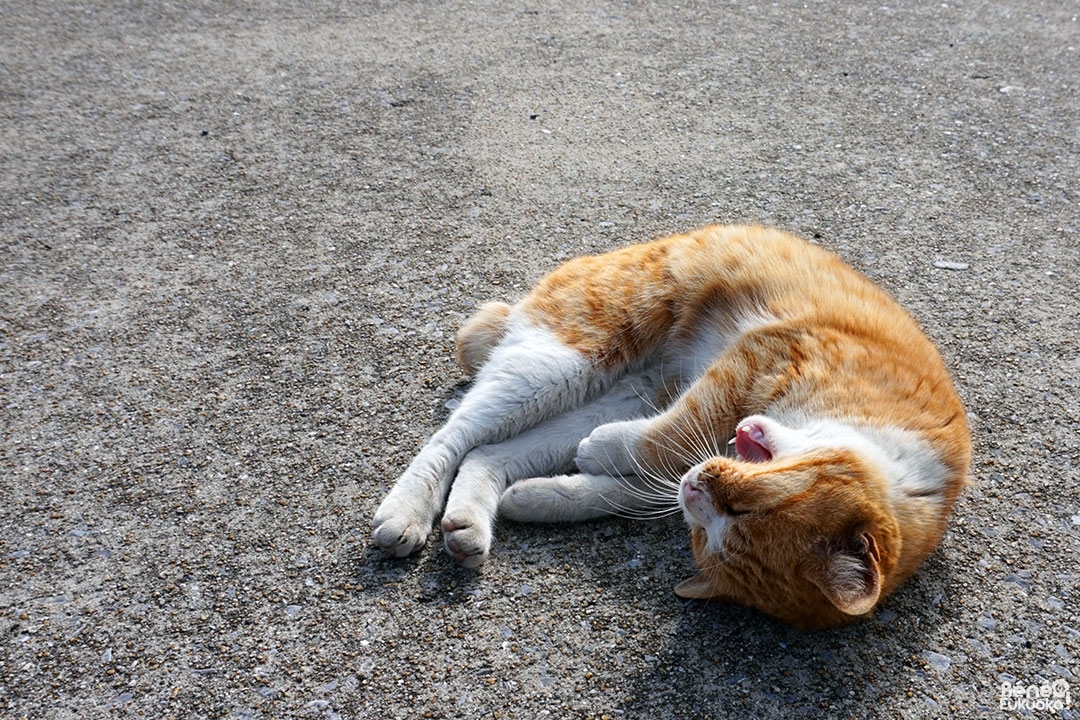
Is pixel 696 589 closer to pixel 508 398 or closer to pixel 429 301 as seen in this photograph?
pixel 508 398

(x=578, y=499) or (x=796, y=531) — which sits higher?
(x=796, y=531)

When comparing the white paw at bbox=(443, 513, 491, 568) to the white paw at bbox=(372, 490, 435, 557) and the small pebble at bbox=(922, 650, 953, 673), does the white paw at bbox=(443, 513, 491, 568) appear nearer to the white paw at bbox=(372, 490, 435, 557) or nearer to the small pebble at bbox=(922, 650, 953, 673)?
the white paw at bbox=(372, 490, 435, 557)

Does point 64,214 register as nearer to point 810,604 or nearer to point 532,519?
point 532,519

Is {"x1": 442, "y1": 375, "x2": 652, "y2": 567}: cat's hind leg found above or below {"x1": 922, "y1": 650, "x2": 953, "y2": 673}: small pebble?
above

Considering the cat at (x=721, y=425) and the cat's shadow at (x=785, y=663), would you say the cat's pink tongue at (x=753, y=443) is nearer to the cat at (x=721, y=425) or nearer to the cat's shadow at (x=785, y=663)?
the cat at (x=721, y=425)

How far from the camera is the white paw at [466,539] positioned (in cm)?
293

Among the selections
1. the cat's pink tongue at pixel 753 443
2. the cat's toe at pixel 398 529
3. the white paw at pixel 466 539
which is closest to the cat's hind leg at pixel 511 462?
the white paw at pixel 466 539

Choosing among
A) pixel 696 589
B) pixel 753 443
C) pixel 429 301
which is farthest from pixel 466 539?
pixel 429 301

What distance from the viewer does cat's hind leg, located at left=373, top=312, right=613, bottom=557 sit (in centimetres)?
324

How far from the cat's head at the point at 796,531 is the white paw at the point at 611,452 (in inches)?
18.5

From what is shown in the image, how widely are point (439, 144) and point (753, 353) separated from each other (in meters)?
3.23

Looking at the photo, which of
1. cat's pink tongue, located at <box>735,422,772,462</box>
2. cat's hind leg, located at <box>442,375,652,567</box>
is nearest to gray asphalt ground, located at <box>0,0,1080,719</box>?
cat's hind leg, located at <box>442,375,652,567</box>

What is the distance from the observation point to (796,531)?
257 cm

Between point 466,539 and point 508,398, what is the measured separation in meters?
0.68
